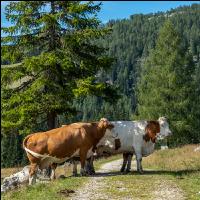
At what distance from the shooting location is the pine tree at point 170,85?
168 ft

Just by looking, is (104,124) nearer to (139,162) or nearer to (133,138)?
(133,138)

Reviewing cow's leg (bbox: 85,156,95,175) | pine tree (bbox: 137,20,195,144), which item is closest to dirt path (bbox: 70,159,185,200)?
cow's leg (bbox: 85,156,95,175)

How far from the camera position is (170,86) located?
171 ft

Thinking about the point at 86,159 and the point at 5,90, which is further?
the point at 5,90

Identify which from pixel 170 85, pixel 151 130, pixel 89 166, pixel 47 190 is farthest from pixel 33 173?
pixel 170 85

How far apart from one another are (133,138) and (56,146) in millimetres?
3259

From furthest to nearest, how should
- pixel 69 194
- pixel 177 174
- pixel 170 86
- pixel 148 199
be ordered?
pixel 170 86, pixel 177 174, pixel 69 194, pixel 148 199

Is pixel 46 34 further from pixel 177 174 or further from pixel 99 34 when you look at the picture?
Answer: pixel 177 174

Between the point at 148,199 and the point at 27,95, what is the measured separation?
1070cm

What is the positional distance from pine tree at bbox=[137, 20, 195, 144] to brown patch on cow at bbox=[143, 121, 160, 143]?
3037 centimetres

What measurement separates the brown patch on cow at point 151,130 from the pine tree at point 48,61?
136 inches

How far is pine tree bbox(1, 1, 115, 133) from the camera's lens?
2250 cm

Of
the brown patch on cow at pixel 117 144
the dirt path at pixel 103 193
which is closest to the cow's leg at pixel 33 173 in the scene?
the dirt path at pixel 103 193

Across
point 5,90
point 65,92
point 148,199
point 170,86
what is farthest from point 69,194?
point 170,86
